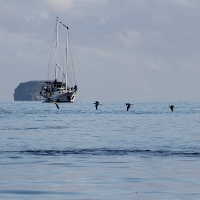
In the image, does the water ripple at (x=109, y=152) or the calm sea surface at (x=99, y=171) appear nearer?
the calm sea surface at (x=99, y=171)

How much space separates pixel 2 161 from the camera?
32719mm

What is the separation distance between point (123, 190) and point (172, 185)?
206 cm

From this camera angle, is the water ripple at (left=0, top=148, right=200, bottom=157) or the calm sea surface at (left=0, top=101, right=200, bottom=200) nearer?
the calm sea surface at (left=0, top=101, right=200, bottom=200)

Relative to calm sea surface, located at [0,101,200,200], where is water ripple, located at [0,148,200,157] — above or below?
above

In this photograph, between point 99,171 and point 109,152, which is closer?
point 99,171

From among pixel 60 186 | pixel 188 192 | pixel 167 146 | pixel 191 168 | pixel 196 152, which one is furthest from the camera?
pixel 167 146

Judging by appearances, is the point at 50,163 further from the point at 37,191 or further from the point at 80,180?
the point at 37,191

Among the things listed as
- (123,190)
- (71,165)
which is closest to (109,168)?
(71,165)

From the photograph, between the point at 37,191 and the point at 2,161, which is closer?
the point at 37,191

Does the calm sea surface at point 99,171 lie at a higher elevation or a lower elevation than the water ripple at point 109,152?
lower

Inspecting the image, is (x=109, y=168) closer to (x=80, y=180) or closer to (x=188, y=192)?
(x=80, y=180)

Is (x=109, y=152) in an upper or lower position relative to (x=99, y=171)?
upper

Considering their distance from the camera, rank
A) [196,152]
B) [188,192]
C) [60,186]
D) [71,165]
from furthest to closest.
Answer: [196,152]
[71,165]
[60,186]
[188,192]

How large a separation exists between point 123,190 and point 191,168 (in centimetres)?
742
